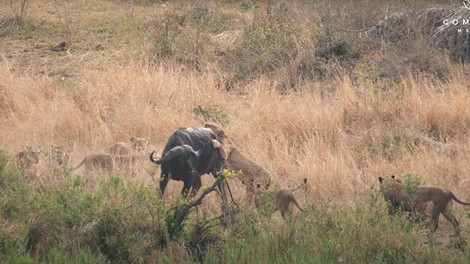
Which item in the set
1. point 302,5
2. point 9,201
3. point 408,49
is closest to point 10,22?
point 302,5

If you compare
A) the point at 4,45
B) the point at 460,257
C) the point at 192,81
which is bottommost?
the point at 4,45

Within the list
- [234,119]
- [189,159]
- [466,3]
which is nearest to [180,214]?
[189,159]

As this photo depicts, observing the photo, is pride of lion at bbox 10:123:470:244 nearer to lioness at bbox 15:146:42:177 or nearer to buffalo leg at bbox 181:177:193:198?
lioness at bbox 15:146:42:177

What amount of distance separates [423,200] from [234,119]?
3308mm

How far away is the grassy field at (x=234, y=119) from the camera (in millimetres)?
6461

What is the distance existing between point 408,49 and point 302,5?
2.79 metres

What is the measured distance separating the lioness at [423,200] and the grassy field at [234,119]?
0.17 meters

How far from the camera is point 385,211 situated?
21.5ft

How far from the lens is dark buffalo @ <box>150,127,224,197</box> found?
6.69 m

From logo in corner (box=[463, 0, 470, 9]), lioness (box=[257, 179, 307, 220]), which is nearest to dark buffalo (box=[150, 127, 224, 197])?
lioness (box=[257, 179, 307, 220])

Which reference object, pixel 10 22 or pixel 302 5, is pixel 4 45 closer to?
pixel 10 22

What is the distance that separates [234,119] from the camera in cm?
955

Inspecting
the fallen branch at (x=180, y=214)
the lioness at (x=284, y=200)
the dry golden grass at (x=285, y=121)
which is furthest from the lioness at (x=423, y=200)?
the fallen branch at (x=180, y=214)

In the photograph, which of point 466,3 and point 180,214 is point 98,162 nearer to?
point 180,214
